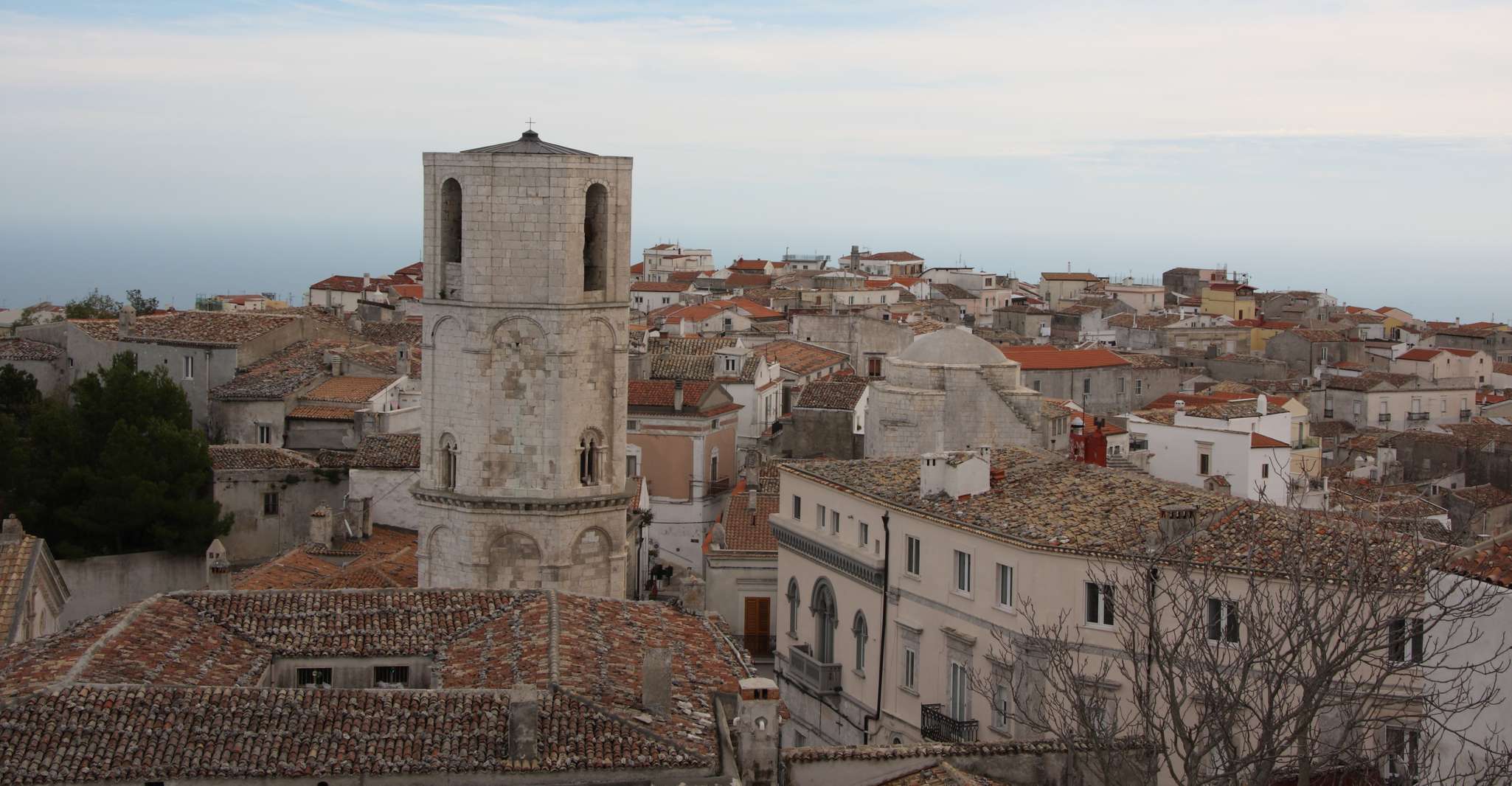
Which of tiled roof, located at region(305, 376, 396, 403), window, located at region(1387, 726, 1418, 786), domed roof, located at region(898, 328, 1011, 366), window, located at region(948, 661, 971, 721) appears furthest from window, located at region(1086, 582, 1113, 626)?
tiled roof, located at region(305, 376, 396, 403)

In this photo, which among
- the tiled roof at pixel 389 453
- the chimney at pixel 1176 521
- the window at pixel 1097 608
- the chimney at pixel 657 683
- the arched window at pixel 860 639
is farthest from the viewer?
the tiled roof at pixel 389 453

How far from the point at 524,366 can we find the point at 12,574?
7847 mm

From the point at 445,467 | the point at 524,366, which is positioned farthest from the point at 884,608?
the point at 445,467

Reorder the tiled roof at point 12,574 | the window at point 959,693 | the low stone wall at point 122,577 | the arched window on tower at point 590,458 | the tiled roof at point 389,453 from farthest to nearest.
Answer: the tiled roof at point 389,453
the low stone wall at point 122,577
the arched window on tower at point 590,458
the window at point 959,693
the tiled roof at point 12,574

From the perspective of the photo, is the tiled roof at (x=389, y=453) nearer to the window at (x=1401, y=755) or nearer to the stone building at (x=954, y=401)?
the stone building at (x=954, y=401)

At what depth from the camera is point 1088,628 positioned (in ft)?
76.4

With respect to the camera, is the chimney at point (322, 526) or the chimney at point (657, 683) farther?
the chimney at point (322, 526)

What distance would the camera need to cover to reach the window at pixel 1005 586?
24.5m

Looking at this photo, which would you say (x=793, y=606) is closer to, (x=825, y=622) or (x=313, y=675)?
(x=825, y=622)

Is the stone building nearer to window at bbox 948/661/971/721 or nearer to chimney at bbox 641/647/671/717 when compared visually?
window at bbox 948/661/971/721

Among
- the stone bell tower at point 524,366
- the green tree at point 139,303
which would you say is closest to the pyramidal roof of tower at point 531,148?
the stone bell tower at point 524,366

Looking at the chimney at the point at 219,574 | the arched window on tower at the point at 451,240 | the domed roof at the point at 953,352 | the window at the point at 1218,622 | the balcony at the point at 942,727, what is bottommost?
the balcony at the point at 942,727

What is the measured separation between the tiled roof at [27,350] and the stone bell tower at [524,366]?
2598cm

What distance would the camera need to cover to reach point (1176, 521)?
22984 millimetres
